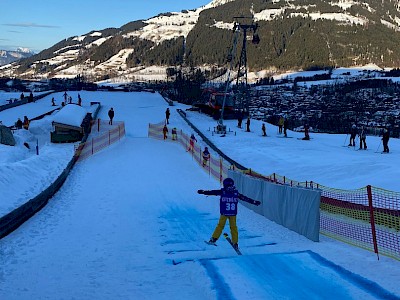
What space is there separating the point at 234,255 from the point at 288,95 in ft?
514

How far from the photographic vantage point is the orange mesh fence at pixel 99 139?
27462 millimetres

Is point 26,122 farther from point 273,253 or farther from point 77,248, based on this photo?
point 273,253

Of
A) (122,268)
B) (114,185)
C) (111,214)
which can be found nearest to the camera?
(122,268)

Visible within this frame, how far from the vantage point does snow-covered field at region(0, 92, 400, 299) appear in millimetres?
7355

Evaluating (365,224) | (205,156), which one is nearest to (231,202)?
(365,224)

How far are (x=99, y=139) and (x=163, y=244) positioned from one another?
22.2m

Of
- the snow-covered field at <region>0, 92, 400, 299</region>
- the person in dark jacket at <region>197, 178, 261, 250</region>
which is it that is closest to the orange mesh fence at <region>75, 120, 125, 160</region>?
the snow-covered field at <region>0, 92, 400, 299</region>

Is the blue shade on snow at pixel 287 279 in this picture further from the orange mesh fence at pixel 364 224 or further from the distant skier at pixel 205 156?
the distant skier at pixel 205 156

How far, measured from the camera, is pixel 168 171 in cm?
2269

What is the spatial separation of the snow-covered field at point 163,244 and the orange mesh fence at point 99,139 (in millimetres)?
1950

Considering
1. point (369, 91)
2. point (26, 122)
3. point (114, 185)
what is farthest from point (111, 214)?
point (369, 91)

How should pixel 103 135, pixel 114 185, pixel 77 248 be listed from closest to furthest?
1. pixel 77 248
2. pixel 114 185
3. pixel 103 135

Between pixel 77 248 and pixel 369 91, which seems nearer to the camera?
pixel 77 248

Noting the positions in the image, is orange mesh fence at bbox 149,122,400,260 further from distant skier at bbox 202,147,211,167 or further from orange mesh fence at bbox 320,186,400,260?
distant skier at bbox 202,147,211,167
